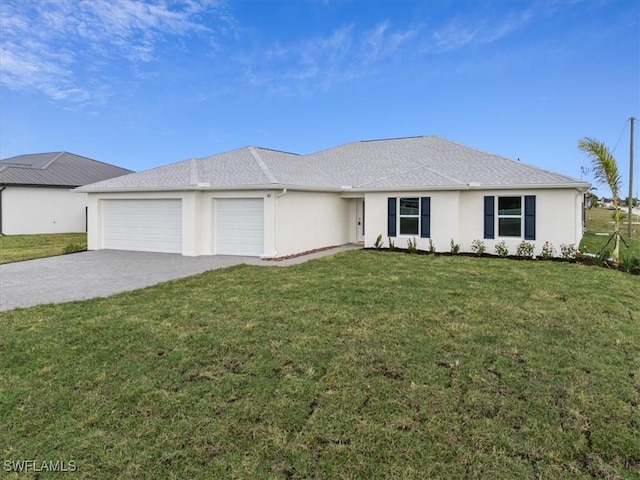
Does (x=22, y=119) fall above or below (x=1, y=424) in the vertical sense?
above

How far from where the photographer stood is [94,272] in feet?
40.9

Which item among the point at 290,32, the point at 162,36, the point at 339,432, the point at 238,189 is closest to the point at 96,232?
the point at 238,189

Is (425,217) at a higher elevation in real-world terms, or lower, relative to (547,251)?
higher

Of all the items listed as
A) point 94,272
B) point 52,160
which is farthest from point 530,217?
point 52,160

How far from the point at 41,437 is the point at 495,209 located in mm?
15443

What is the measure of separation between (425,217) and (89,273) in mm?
11660

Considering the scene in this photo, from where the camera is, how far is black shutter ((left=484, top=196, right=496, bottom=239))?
53.0 ft

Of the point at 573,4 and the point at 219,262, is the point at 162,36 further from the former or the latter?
the point at 573,4

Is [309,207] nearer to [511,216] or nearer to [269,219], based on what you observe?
[269,219]

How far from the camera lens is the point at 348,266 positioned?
12.9 metres

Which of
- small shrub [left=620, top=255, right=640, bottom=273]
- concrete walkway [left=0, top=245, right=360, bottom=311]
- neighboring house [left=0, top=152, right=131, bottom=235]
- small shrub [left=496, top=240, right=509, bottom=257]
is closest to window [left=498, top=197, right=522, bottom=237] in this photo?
small shrub [left=496, top=240, right=509, bottom=257]

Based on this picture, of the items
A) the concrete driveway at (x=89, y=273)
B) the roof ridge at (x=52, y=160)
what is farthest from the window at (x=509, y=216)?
the roof ridge at (x=52, y=160)

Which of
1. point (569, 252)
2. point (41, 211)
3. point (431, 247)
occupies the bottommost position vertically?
point (569, 252)

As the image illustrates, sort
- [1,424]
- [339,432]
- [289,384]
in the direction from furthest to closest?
[289,384] → [1,424] → [339,432]
